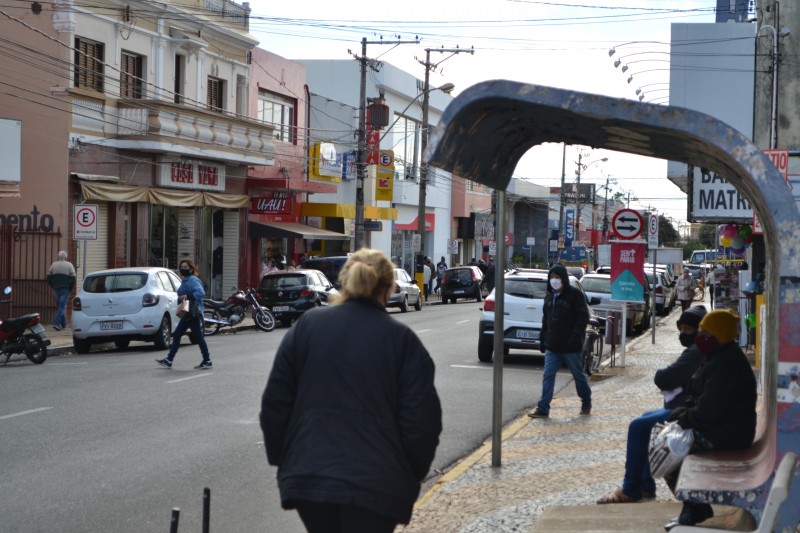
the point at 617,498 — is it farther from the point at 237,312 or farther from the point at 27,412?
the point at 237,312

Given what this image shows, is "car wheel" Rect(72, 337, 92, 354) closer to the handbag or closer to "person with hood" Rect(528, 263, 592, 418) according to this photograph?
"person with hood" Rect(528, 263, 592, 418)

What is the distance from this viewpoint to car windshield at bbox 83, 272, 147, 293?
2131 centimetres

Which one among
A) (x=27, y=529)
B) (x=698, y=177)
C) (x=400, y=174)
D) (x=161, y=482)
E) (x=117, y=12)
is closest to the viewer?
(x=27, y=529)

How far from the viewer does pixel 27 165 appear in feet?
89.0

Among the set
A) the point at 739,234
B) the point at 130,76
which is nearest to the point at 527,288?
the point at 739,234

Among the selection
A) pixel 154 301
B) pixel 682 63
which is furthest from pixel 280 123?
pixel 154 301

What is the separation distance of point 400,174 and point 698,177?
42216mm

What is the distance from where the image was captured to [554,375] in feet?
41.4

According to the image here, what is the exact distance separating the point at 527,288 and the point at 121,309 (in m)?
7.73

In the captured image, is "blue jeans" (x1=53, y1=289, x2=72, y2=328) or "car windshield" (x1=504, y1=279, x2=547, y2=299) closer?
"car windshield" (x1=504, y1=279, x2=547, y2=299)

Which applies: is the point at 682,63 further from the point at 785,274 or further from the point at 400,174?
the point at 400,174

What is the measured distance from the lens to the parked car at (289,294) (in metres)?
28.4

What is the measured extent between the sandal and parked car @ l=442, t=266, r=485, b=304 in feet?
124

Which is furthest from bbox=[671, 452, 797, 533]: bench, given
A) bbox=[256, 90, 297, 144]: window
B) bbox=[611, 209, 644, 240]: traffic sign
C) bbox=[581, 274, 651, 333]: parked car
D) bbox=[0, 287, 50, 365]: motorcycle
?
bbox=[256, 90, 297, 144]: window
